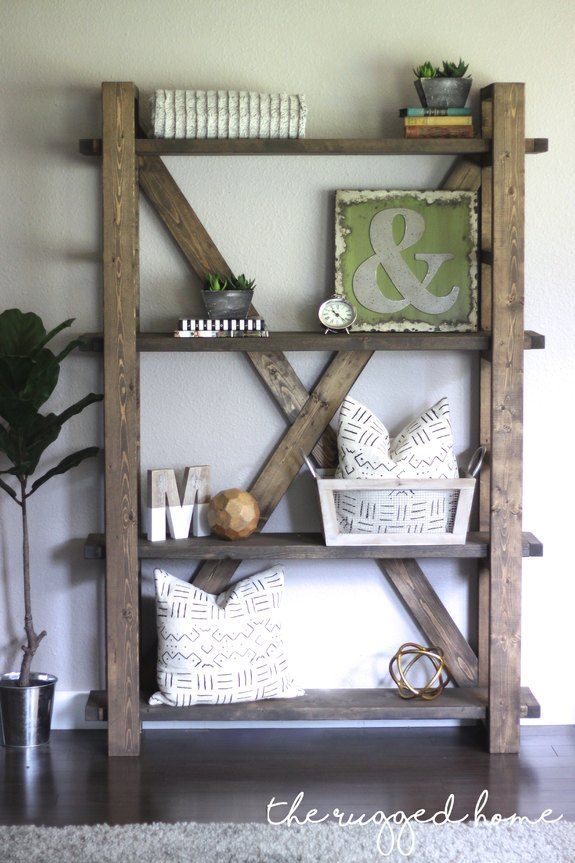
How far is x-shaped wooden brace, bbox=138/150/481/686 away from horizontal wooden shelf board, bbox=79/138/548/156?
0.75 ft

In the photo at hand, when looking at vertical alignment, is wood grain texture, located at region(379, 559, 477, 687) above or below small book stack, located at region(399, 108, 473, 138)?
below

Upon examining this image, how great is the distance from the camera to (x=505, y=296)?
339 cm

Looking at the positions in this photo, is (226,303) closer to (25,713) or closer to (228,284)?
(228,284)

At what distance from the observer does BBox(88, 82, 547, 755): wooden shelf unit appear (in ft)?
→ 11.0

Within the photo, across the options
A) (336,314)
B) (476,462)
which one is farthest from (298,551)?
(336,314)

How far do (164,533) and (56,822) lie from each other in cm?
98

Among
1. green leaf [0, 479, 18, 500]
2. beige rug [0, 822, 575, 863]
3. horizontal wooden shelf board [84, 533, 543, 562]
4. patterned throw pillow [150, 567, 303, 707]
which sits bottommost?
beige rug [0, 822, 575, 863]

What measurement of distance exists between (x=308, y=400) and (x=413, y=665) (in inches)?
39.8

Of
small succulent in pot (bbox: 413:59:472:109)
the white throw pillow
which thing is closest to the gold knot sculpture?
the white throw pillow

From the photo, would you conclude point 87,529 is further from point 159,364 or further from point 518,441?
point 518,441

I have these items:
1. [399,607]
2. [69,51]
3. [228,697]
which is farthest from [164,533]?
[69,51]

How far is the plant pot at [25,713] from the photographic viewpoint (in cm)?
356

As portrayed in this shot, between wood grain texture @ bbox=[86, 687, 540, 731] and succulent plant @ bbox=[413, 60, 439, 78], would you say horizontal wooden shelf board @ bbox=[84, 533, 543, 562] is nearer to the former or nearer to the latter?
wood grain texture @ bbox=[86, 687, 540, 731]

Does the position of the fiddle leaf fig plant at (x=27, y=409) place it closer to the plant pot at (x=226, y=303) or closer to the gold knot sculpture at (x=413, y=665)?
the plant pot at (x=226, y=303)
